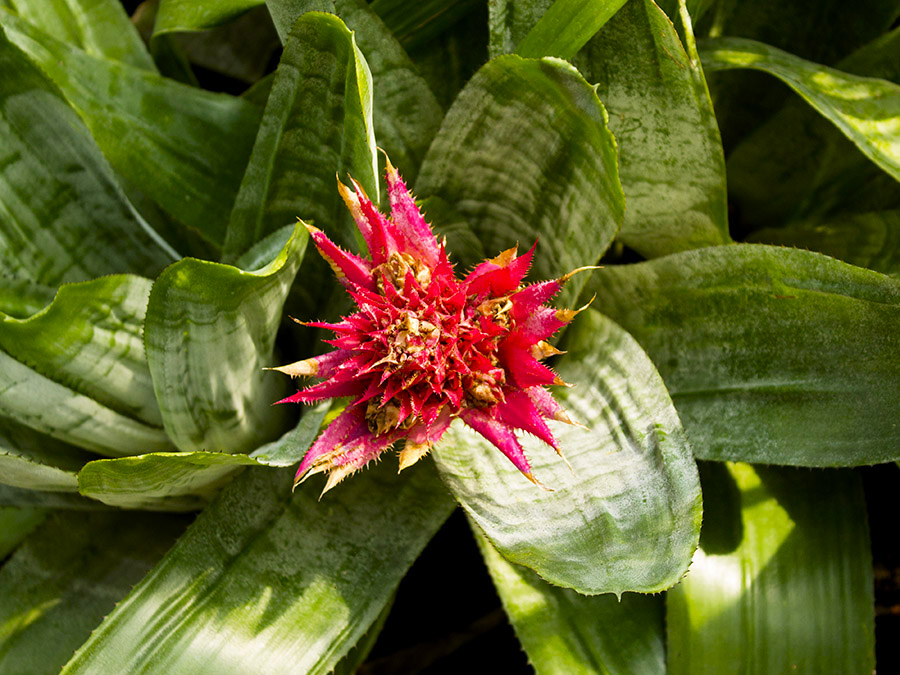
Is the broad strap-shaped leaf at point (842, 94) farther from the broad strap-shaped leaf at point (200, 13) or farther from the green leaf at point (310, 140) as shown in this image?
the broad strap-shaped leaf at point (200, 13)

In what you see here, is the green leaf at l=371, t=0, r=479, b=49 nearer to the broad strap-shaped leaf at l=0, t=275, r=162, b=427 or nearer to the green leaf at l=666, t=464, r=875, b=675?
the broad strap-shaped leaf at l=0, t=275, r=162, b=427

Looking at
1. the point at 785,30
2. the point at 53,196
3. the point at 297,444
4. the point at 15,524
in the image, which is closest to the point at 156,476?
the point at 297,444

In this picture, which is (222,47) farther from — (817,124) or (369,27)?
(817,124)

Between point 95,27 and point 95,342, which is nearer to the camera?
point 95,342

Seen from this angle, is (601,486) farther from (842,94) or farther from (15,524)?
(15,524)

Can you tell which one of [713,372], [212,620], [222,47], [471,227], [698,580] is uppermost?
[222,47]

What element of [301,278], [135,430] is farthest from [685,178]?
[135,430]
